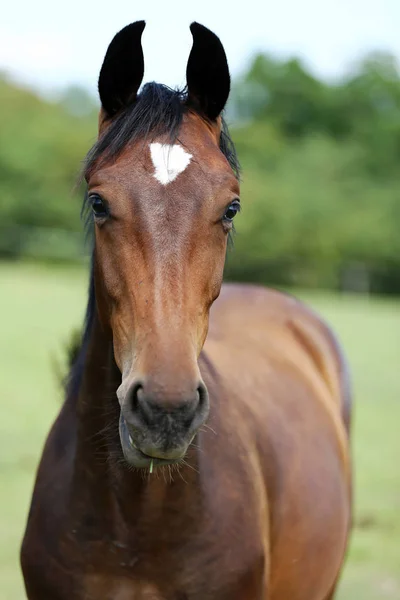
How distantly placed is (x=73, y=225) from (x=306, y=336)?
37783mm

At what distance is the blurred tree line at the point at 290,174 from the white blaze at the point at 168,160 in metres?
32.4

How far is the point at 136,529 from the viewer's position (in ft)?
8.52

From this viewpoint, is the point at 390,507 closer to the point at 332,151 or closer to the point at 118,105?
the point at 118,105

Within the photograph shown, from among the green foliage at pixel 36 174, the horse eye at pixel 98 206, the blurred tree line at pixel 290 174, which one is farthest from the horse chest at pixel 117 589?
the green foliage at pixel 36 174

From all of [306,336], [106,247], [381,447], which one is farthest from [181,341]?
[381,447]

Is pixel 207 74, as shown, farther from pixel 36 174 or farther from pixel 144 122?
pixel 36 174

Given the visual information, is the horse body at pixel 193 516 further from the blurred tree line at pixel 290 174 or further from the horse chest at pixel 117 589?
the blurred tree line at pixel 290 174

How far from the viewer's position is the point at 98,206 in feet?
7.92

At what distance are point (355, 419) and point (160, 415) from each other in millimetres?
9316

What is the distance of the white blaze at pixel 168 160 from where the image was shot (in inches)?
92.6

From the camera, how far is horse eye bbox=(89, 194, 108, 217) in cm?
239

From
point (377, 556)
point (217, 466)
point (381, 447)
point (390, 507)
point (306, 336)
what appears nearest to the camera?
point (217, 466)

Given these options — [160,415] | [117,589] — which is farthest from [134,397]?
[117,589]

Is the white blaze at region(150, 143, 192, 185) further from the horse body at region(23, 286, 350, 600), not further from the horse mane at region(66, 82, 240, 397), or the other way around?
the horse body at region(23, 286, 350, 600)
